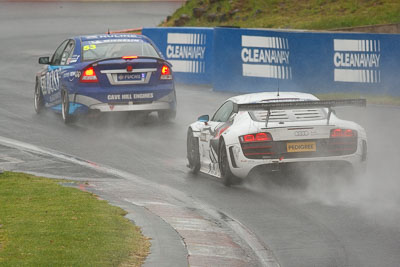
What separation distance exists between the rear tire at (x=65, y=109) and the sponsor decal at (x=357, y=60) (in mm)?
6857

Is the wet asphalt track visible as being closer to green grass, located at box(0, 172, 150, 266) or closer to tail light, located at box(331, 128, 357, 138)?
tail light, located at box(331, 128, 357, 138)

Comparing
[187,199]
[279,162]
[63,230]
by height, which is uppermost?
[279,162]

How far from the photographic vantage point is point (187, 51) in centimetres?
2678

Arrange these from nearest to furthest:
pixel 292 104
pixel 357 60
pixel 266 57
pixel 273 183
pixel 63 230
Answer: pixel 63 230 → pixel 292 104 → pixel 273 183 → pixel 357 60 → pixel 266 57

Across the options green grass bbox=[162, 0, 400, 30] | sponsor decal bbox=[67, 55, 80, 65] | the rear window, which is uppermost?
green grass bbox=[162, 0, 400, 30]

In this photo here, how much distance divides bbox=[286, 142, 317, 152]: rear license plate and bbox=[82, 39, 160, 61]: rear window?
7065mm

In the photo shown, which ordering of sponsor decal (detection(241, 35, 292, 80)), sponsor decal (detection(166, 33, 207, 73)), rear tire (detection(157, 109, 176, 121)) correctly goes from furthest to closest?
sponsor decal (detection(166, 33, 207, 73)), sponsor decal (detection(241, 35, 292, 80)), rear tire (detection(157, 109, 176, 121))

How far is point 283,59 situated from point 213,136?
36.1 feet

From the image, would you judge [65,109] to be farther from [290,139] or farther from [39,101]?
[290,139]

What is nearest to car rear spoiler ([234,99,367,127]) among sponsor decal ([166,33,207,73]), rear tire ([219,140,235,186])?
rear tire ([219,140,235,186])

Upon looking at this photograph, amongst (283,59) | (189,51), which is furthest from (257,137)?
(189,51)

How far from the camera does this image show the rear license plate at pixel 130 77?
701 inches

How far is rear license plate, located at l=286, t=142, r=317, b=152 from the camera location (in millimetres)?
11609

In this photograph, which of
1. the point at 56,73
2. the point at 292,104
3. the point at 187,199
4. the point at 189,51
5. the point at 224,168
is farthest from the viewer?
the point at 189,51
